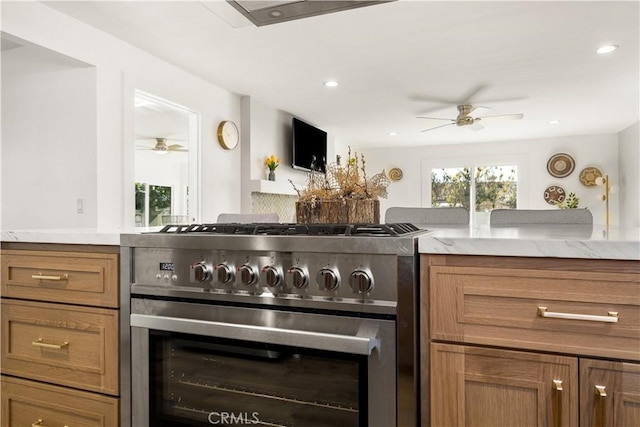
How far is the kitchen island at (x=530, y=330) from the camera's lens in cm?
88

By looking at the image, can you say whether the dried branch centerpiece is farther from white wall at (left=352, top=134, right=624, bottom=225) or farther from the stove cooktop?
white wall at (left=352, top=134, right=624, bottom=225)

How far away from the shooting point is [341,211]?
59.0 inches

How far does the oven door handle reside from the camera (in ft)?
3.34

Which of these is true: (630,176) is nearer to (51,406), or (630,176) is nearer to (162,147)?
(162,147)

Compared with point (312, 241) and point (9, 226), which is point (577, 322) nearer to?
point (312, 241)

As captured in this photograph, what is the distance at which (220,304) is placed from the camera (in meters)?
1.22

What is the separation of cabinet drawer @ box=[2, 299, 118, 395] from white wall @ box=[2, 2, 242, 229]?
1.55 meters

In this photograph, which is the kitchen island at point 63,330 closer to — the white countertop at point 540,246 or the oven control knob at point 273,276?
the oven control knob at point 273,276

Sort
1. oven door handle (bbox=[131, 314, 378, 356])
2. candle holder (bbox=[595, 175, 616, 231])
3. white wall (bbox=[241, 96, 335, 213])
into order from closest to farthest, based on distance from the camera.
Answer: oven door handle (bbox=[131, 314, 378, 356]) < white wall (bbox=[241, 96, 335, 213]) < candle holder (bbox=[595, 175, 616, 231])

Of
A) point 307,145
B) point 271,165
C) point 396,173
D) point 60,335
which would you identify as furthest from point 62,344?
point 396,173

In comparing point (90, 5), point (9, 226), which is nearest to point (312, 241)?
point (90, 5)

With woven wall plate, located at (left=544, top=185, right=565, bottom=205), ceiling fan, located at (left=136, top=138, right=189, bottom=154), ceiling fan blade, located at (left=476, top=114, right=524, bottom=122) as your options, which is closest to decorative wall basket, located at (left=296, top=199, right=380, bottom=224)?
ceiling fan blade, located at (left=476, top=114, right=524, bottom=122)

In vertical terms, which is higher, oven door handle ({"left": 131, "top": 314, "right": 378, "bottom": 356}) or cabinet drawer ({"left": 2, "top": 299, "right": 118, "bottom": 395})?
oven door handle ({"left": 131, "top": 314, "right": 378, "bottom": 356})

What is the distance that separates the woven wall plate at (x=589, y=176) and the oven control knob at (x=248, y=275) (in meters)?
7.96
